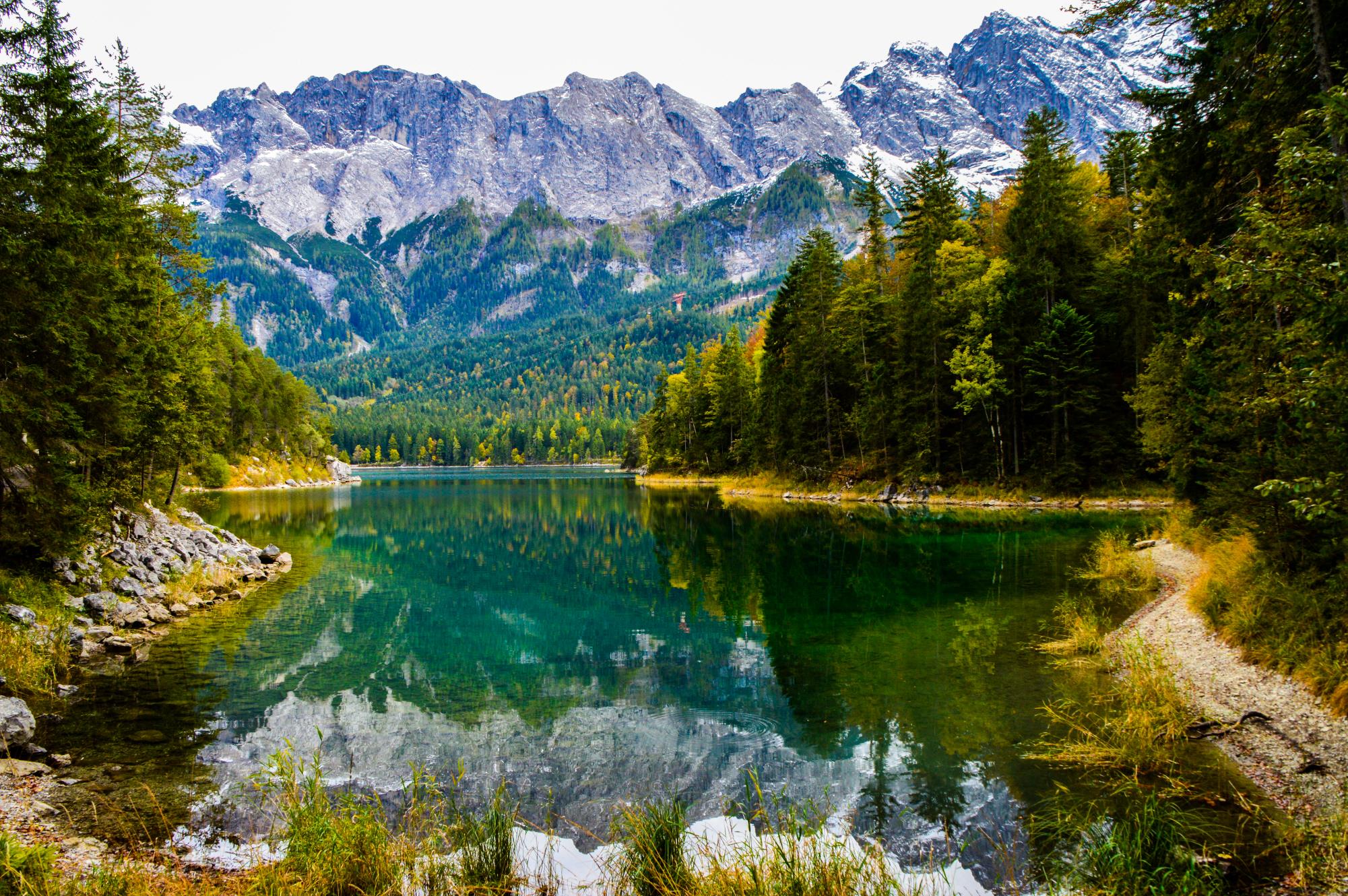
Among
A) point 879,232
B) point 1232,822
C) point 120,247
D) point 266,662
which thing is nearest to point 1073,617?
point 1232,822

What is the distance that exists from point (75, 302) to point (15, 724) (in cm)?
1081

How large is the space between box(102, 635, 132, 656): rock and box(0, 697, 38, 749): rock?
216 inches

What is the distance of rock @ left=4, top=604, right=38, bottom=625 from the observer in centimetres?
1312

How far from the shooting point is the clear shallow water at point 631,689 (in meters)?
8.54

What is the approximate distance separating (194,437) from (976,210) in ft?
174

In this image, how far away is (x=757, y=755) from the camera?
970 cm

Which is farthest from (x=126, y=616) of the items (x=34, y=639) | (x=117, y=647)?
(x=34, y=639)

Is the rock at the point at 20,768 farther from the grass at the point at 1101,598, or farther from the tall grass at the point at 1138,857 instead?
the grass at the point at 1101,598

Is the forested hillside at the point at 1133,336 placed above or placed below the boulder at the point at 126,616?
above

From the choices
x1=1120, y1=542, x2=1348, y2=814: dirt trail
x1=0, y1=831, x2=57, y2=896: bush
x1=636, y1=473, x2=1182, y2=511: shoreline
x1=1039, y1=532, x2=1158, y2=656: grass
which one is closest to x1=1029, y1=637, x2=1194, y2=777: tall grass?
x1=1120, y1=542, x2=1348, y2=814: dirt trail

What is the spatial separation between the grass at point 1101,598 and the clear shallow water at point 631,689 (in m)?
0.78

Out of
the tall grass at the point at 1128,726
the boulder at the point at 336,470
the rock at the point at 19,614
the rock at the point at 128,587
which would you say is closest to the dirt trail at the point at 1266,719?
the tall grass at the point at 1128,726

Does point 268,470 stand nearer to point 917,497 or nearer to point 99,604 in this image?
point 917,497

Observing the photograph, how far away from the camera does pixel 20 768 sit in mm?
8492
